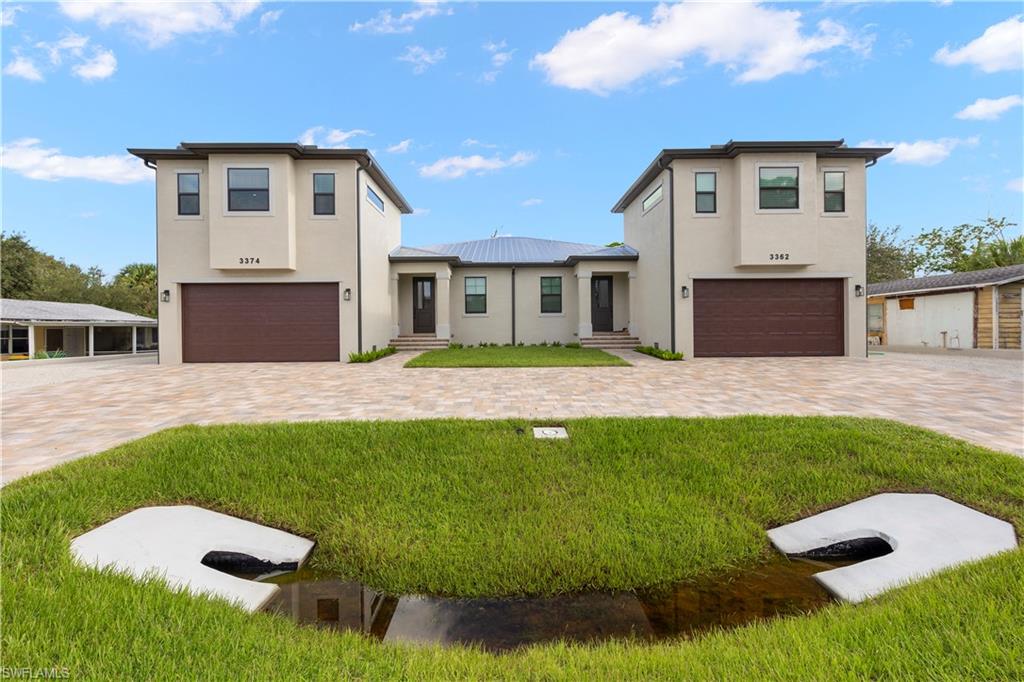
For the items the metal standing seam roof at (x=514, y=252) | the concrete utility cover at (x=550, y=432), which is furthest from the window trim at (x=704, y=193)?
the concrete utility cover at (x=550, y=432)

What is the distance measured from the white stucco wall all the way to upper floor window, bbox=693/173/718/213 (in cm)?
1259

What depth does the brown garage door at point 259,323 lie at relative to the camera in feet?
45.6

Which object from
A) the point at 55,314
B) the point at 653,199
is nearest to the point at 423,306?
the point at 653,199

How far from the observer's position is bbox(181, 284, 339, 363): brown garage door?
1389cm

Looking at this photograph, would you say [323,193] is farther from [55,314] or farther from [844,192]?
[55,314]

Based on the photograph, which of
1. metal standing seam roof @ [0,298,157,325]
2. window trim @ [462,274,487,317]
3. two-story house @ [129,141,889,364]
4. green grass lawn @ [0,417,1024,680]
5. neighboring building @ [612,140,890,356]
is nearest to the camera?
green grass lawn @ [0,417,1024,680]

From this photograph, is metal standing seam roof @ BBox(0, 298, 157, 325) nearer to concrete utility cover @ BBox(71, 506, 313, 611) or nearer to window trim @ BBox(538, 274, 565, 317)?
window trim @ BBox(538, 274, 565, 317)

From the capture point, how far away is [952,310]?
18531 millimetres

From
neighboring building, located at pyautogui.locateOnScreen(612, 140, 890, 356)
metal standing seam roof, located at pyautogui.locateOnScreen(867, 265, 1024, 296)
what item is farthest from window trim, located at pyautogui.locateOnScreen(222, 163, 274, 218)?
metal standing seam roof, located at pyautogui.locateOnScreen(867, 265, 1024, 296)

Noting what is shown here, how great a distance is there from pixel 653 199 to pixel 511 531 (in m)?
14.5

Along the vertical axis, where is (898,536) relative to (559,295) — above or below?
below

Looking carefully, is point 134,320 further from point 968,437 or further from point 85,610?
point 968,437

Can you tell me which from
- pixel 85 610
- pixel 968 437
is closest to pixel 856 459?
pixel 968 437

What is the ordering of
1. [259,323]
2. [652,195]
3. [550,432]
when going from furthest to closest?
[652,195] → [259,323] → [550,432]
